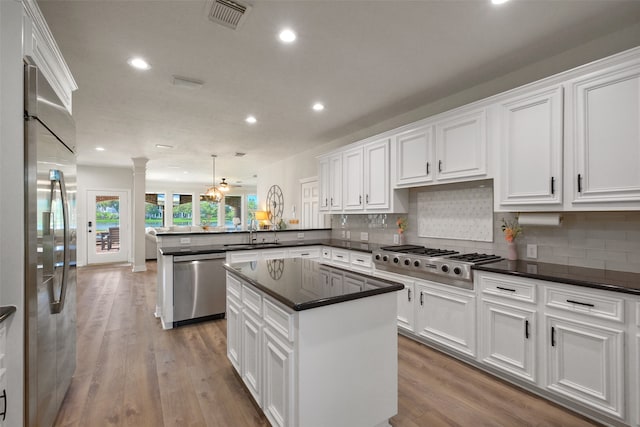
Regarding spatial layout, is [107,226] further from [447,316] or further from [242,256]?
[447,316]

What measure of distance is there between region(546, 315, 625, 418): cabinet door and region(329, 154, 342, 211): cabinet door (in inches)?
120

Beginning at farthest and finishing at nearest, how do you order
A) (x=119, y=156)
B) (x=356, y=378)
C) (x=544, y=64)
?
(x=119, y=156) → (x=544, y=64) → (x=356, y=378)

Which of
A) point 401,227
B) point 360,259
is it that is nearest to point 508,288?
point 401,227

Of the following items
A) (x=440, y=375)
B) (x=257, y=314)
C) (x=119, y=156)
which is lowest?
(x=440, y=375)

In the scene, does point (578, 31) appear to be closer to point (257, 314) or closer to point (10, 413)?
point (257, 314)

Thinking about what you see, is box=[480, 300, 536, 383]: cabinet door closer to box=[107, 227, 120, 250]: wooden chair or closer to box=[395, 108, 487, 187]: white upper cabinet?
box=[395, 108, 487, 187]: white upper cabinet

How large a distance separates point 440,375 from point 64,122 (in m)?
3.29

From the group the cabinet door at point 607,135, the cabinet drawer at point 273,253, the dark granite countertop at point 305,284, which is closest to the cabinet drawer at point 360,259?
the cabinet drawer at point 273,253

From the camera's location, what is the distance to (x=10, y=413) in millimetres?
1357

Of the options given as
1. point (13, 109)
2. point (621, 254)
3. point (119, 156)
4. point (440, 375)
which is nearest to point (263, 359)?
point (440, 375)

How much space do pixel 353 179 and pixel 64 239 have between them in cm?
335

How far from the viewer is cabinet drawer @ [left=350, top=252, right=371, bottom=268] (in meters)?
3.83

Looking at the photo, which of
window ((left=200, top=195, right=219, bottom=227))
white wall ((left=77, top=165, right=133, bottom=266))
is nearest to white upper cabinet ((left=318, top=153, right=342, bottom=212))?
white wall ((left=77, top=165, right=133, bottom=266))

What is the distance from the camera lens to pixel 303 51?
2.55 metres
